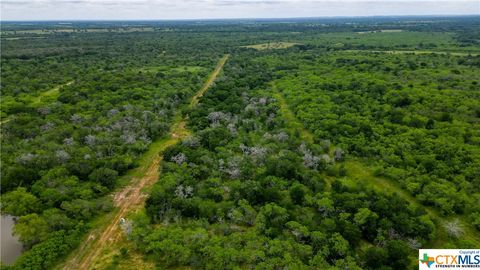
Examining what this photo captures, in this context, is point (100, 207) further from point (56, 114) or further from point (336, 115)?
point (336, 115)

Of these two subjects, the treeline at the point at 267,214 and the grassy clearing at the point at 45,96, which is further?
the grassy clearing at the point at 45,96

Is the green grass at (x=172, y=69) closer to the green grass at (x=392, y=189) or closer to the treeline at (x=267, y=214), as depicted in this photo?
the treeline at (x=267, y=214)

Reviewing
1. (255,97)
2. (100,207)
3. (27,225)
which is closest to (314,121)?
(255,97)

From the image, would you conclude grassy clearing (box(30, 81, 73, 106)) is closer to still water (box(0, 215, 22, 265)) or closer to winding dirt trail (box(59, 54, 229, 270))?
winding dirt trail (box(59, 54, 229, 270))

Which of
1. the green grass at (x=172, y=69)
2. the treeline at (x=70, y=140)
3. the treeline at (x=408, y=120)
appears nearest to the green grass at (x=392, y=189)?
the treeline at (x=408, y=120)

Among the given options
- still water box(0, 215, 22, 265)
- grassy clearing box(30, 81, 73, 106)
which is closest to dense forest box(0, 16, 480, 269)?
grassy clearing box(30, 81, 73, 106)

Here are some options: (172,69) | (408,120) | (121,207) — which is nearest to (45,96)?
(172,69)

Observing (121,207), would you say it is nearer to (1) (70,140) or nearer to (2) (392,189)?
(1) (70,140)

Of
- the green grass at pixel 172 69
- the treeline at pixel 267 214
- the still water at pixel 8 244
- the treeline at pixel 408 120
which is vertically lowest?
the still water at pixel 8 244
